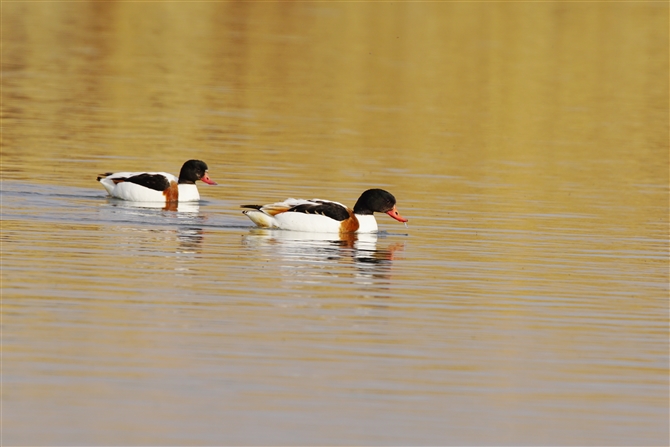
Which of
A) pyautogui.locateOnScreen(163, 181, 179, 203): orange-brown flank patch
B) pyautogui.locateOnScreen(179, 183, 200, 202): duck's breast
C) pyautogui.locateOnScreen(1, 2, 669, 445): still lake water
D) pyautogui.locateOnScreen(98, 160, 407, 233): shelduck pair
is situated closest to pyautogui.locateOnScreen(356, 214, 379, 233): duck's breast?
pyautogui.locateOnScreen(98, 160, 407, 233): shelduck pair

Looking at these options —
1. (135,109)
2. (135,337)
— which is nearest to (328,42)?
(135,109)

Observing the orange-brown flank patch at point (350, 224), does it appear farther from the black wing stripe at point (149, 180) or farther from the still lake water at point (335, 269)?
the black wing stripe at point (149, 180)

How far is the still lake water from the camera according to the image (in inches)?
401

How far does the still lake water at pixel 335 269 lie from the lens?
1020cm

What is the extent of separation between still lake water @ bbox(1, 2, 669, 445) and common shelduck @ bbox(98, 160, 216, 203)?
0.31 m

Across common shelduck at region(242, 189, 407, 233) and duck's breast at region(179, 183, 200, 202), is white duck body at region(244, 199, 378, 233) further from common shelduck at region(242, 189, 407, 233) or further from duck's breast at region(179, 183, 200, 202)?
duck's breast at region(179, 183, 200, 202)

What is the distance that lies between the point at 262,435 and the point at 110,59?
132 feet

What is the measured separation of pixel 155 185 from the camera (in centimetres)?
2172

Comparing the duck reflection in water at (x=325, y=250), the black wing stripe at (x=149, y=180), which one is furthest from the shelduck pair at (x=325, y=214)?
the black wing stripe at (x=149, y=180)

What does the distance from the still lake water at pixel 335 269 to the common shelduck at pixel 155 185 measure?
305mm

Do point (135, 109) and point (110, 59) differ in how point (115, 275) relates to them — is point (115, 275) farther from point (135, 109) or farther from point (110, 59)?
point (110, 59)

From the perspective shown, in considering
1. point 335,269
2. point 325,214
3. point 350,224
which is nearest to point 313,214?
point 325,214

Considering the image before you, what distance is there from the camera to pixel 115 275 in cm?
1496

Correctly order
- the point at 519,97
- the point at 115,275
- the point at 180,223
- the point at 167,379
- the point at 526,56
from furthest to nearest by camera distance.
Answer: the point at 526,56, the point at 519,97, the point at 180,223, the point at 115,275, the point at 167,379
